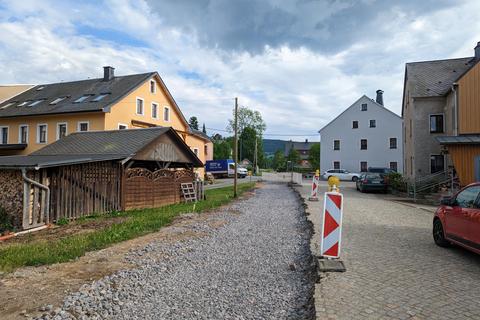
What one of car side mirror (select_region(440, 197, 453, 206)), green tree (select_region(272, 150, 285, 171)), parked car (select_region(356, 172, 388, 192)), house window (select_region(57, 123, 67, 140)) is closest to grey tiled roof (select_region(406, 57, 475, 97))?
parked car (select_region(356, 172, 388, 192))

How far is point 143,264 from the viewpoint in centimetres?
623

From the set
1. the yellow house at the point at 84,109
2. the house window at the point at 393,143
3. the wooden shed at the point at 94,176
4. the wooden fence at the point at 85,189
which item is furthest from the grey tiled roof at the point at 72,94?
the house window at the point at 393,143

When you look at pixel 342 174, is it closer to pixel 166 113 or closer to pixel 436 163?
pixel 436 163

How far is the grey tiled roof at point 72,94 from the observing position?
95.8 ft

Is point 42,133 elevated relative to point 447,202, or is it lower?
elevated

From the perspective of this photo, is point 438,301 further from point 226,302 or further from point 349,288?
point 226,302

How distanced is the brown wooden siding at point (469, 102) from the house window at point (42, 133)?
3259cm

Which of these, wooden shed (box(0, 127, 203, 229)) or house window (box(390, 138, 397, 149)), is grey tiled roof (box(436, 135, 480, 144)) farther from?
house window (box(390, 138, 397, 149))

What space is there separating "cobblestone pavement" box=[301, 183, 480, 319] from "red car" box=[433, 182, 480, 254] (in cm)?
30

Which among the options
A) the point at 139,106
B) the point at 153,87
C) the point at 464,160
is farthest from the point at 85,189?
the point at 153,87

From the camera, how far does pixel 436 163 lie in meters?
25.7

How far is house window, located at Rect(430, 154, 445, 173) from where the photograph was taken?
83.6 feet

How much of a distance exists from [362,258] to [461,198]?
2.56 metres

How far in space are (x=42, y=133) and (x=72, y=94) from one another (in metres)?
4.92
